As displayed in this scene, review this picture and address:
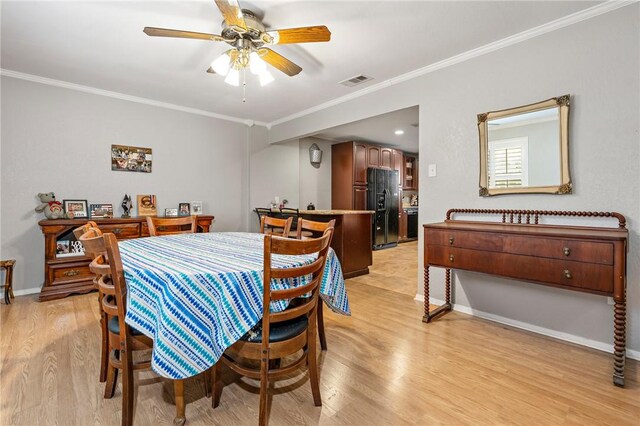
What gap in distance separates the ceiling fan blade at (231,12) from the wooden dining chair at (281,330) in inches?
52.4

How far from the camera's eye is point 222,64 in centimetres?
232

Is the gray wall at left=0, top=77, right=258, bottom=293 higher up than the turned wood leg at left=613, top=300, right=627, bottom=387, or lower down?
higher up

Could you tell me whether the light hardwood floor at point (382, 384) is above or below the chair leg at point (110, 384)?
below

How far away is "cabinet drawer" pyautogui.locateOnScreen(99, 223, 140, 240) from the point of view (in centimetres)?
353

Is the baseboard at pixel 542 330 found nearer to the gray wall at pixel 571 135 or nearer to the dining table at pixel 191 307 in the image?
the gray wall at pixel 571 135

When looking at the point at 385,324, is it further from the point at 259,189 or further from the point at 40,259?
the point at 40,259

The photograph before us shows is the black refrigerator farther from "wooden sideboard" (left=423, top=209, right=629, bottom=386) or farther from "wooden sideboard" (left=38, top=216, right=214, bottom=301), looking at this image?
"wooden sideboard" (left=38, top=216, right=214, bottom=301)

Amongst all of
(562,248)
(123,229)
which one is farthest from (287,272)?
(123,229)

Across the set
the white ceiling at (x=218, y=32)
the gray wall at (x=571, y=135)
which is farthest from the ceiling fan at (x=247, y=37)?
the gray wall at (x=571, y=135)

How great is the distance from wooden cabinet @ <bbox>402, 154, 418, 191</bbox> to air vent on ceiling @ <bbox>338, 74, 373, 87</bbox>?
453 centimetres

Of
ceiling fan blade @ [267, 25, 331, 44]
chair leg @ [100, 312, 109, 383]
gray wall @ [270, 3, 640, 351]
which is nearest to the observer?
chair leg @ [100, 312, 109, 383]

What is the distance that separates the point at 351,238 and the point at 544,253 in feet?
7.85

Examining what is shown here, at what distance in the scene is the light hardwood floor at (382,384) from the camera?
150cm


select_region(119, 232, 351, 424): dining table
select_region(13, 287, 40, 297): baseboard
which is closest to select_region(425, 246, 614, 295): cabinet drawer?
select_region(119, 232, 351, 424): dining table
